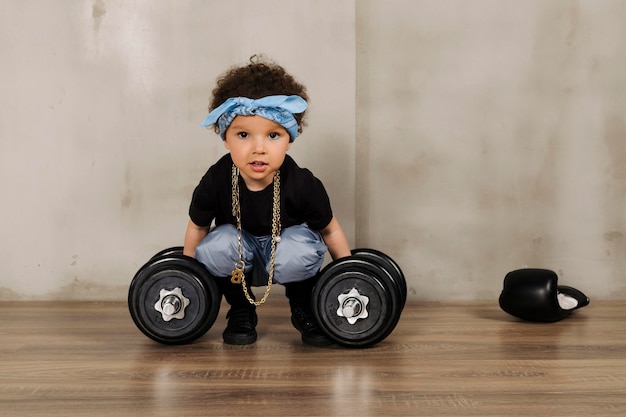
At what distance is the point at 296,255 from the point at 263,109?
15.4 inches

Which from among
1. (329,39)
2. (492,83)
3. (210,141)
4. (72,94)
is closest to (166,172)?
(210,141)

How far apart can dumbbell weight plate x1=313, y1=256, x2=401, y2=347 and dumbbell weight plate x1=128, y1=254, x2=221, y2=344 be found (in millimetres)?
288

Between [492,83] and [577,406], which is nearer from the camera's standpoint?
[577,406]

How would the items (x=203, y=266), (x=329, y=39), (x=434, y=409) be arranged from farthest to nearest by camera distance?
(x=329, y=39)
(x=203, y=266)
(x=434, y=409)

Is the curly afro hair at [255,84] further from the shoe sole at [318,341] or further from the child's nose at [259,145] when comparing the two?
the shoe sole at [318,341]

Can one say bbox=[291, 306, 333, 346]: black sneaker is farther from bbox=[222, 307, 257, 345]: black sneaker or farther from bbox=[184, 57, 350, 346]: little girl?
bbox=[222, 307, 257, 345]: black sneaker

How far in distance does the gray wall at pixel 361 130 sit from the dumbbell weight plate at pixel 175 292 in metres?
0.74

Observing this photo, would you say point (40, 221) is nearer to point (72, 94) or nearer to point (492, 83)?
point (72, 94)

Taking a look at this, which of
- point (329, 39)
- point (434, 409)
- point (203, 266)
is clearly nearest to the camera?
point (434, 409)

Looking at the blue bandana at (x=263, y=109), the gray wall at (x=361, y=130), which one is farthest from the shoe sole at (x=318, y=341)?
the gray wall at (x=361, y=130)

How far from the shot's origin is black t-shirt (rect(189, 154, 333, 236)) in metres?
2.03

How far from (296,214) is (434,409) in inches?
31.8

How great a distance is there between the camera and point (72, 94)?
8.68ft

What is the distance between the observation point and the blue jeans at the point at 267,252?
6.57 ft
